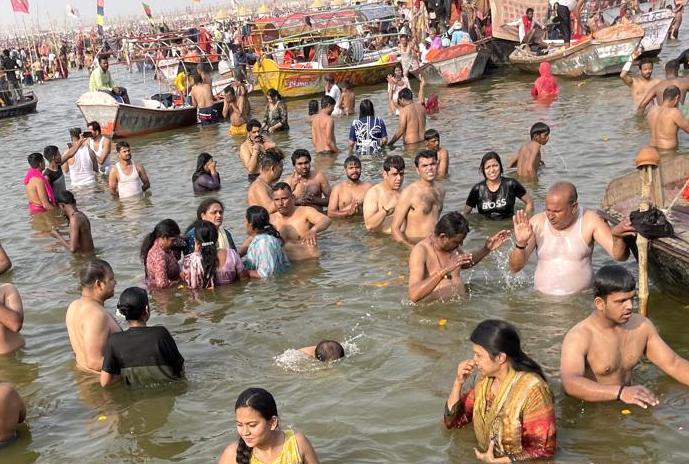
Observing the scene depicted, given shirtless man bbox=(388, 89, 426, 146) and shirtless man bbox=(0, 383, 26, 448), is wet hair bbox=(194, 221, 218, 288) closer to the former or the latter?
shirtless man bbox=(0, 383, 26, 448)

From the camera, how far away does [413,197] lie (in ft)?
28.8

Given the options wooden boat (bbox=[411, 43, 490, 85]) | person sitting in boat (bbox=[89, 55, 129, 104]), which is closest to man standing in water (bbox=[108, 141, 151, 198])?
person sitting in boat (bbox=[89, 55, 129, 104])

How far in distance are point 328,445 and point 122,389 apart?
1.88m

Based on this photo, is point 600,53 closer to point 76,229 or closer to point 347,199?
point 347,199

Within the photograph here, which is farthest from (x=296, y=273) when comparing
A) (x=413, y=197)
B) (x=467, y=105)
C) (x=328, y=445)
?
(x=467, y=105)

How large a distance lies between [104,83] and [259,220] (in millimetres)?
13652

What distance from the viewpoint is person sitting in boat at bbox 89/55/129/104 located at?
19828mm

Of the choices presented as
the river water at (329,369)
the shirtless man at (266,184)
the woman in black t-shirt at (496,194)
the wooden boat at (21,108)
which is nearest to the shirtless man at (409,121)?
the river water at (329,369)

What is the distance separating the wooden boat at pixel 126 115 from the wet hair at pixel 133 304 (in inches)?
542

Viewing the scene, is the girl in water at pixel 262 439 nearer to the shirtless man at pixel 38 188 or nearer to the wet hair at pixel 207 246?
the wet hair at pixel 207 246

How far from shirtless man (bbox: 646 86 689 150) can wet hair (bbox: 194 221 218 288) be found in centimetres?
723

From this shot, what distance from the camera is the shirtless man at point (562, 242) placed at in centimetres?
623

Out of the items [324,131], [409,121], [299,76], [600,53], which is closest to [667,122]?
[409,121]

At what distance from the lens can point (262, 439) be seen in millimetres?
4121
